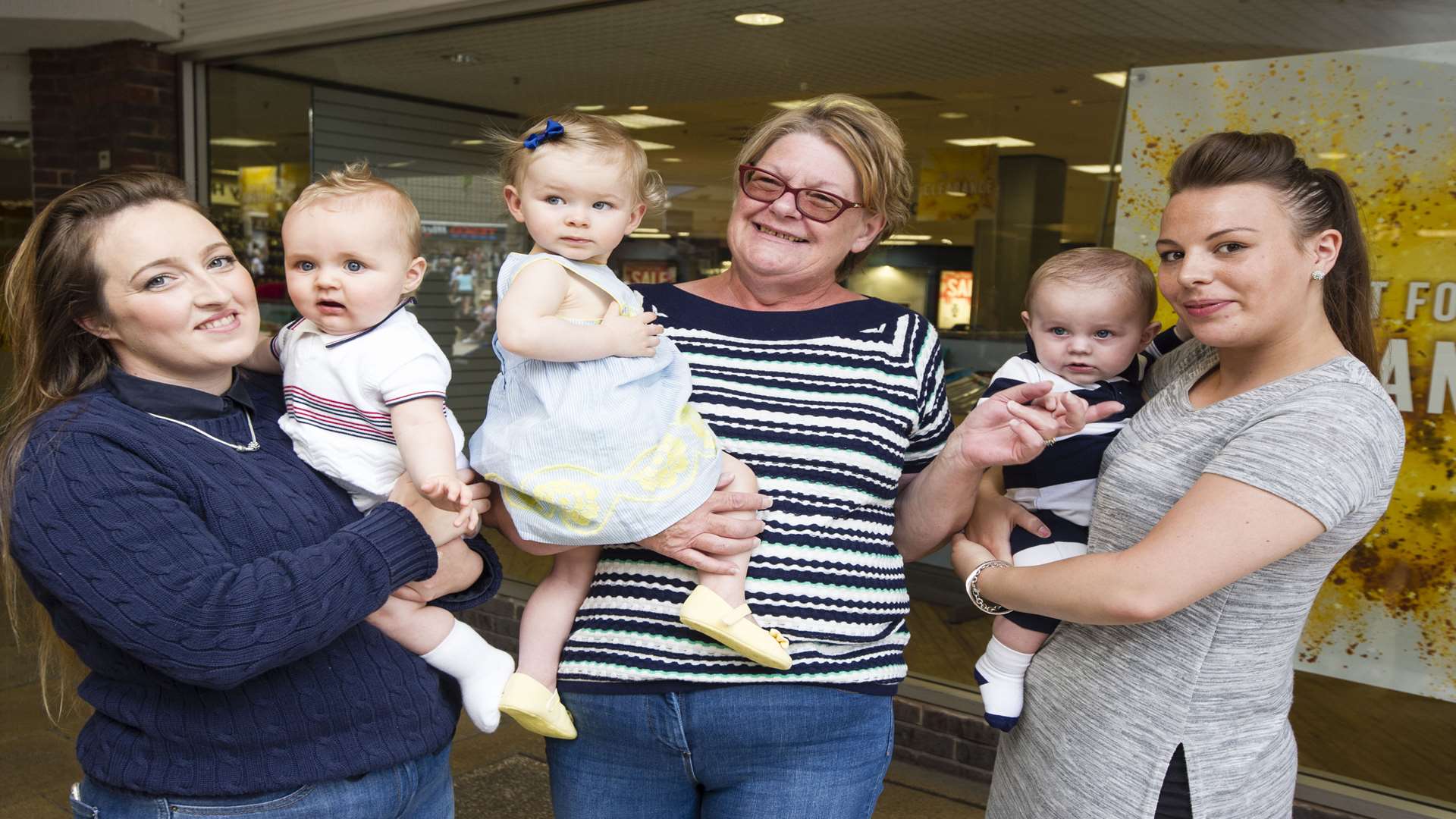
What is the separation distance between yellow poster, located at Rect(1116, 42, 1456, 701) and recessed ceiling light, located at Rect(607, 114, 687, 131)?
306 centimetres

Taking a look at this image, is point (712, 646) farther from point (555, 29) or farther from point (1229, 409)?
point (555, 29)

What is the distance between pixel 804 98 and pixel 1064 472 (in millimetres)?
3464

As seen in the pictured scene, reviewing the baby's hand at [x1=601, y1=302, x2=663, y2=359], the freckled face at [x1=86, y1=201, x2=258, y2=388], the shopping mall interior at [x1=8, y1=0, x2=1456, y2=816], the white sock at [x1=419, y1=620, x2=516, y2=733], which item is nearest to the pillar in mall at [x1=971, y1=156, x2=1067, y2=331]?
the shopping mall interior at [x1=8, y1=0, x2=1456, y2=816]

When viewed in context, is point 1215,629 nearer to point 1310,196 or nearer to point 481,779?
point 1310,196

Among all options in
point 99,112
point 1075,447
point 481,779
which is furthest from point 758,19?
point 99,112

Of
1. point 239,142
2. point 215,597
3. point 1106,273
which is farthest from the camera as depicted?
point 239,142

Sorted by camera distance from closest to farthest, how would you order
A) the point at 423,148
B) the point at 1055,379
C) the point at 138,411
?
the point at 138,411
the point at 1055,379
the point at 423,148

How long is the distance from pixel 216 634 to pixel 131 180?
69cm

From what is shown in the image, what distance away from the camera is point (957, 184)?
15.6 ft

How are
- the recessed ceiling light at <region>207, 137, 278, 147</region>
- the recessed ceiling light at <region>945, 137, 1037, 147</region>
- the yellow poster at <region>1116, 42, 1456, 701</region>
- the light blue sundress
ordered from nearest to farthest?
the light blue sundress
the yellow poster at <region>1116, 42, 1456, 701</region>
the recessed ceiling light at <region>945, 137, 1037, 147</region>
the recessed ceiling light at <region>207, 137, 278, 147</region>

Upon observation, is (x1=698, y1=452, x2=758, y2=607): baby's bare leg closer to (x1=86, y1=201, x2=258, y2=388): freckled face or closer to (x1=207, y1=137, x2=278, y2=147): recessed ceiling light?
(x1=86, y1=201, x2=258, y2=388): freckled face

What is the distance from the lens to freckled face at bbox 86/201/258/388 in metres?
Result: 1.53

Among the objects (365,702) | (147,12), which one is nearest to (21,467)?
(365,702)

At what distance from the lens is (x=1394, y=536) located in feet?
10.3
